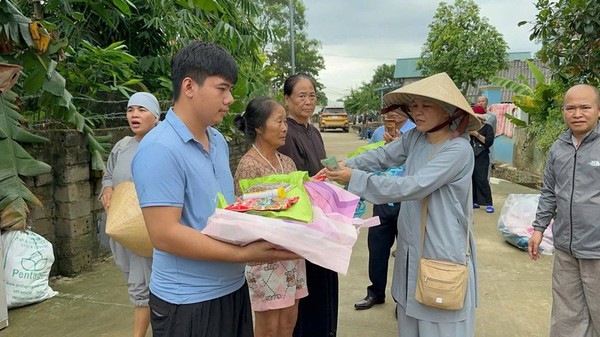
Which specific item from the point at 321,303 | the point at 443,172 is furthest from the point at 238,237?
the point at 321,303

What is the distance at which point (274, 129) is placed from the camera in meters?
2.57

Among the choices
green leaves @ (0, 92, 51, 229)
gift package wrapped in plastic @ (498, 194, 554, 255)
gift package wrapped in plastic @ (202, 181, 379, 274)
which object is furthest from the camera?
gift package wrapped in plastic @ (498, 194, 554, 255)

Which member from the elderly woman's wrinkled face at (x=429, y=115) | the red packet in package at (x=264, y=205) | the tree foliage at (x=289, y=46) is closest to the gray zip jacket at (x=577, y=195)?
the elderly woman's wrinkled face at (x=429, y=115)

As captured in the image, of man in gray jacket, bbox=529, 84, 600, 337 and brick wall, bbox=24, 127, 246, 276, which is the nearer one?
man in gray jacket, bbox=529, 84, 600, 337

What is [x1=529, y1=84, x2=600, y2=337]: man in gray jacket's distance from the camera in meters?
2.63

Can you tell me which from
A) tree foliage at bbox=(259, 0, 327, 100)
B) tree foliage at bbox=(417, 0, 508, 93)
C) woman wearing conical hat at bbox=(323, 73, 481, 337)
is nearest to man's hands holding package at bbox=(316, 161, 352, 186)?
woman wearing conical hat at bbox=(323, 73, 481, 337)

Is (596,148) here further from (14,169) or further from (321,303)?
(14,169)

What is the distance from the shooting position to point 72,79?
16.6ft

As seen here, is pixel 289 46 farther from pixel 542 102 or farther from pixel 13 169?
pixel 13 169

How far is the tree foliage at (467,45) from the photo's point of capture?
14812mm

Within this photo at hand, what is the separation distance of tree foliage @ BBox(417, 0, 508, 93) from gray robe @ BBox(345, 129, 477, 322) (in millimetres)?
13679

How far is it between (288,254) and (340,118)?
33.4 m

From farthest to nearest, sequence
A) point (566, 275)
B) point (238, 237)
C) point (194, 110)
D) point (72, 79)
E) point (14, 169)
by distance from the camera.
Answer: point (72, 79), point (14, 169), point (566, 275), point (194, 110), point (238, 237)

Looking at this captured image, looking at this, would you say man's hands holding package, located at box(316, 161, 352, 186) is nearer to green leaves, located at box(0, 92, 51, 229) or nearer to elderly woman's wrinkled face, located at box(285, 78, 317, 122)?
elderly woman's wrinkled face, located at box(285, 78, 317, 122)
